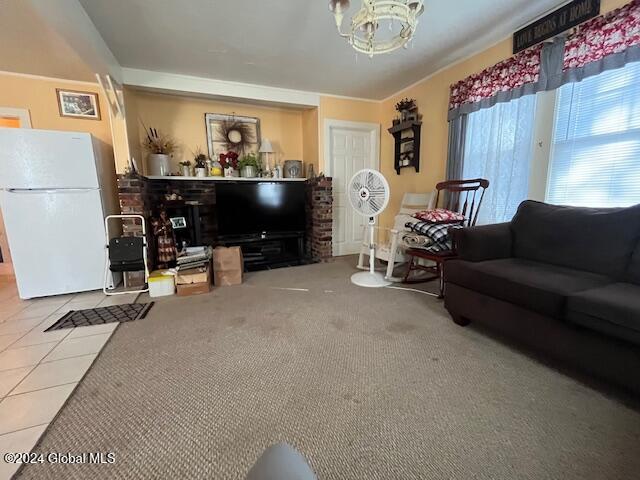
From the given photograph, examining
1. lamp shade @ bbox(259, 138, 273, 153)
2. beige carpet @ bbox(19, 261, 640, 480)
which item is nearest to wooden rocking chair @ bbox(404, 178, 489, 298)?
beige carpet @ bbox(19, 261, 640, 480)

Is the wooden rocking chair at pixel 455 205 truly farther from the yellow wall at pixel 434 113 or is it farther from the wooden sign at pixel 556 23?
the wooden sign at pixel 556 23

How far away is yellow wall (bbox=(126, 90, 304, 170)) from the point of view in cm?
322

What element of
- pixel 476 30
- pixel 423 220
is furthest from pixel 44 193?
pixel 476 30

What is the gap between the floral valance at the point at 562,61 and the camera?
167cm

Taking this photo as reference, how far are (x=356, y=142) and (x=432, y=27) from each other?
189 centimetres

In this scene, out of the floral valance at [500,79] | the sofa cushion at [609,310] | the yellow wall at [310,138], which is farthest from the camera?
the yellow wall at [310,138]

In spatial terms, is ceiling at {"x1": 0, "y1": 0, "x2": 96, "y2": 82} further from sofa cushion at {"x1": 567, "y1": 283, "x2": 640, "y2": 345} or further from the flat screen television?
sofa cushion at {"x1": 567, "y1": 283, "x2": 640, "y2": 345}

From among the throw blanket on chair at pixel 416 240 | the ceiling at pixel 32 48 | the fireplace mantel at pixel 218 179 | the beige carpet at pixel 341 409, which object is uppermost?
the ceiling at pixel 32 48

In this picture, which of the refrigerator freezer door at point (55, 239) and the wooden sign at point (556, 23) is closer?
the wooden sign at point (556, 23)

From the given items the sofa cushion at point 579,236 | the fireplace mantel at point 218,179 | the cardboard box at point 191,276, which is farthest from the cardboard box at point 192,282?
the sofa cushion at point 579,236

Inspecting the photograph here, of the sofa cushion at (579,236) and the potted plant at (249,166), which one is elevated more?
the potted plant at (249,166)

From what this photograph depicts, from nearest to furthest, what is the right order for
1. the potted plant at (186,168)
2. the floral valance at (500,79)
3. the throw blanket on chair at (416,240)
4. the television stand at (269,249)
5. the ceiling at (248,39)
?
the ceiling at (248,39) < the floral valance at (500,79) < the throw blanket on chair at (416,240) < the potted plant at (186,168) < the television stand at (269,249)

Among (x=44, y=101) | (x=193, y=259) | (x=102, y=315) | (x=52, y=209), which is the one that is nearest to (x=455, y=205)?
(x=193, y=259)

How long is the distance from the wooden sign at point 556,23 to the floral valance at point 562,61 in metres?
0.05
